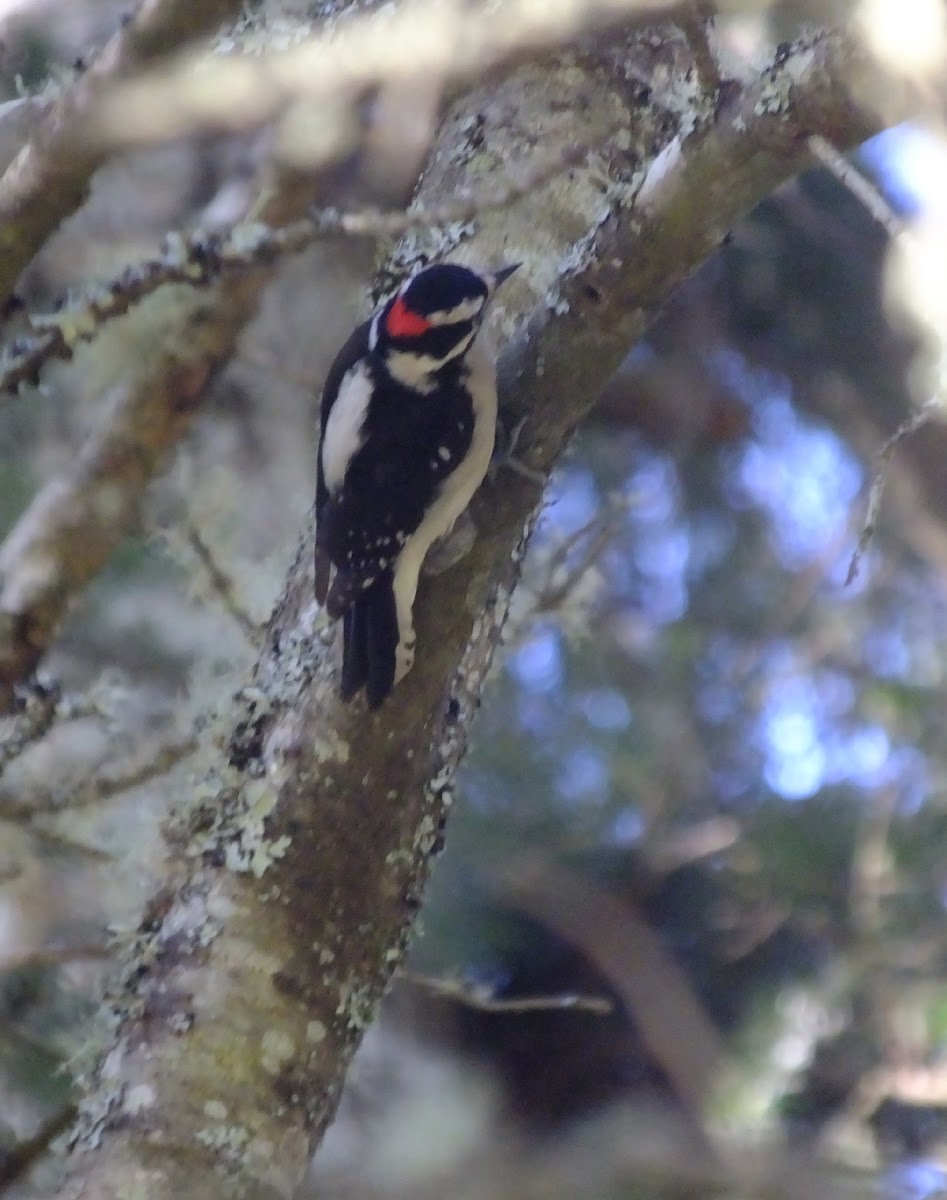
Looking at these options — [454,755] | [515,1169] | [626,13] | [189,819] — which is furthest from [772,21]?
[515,1169]

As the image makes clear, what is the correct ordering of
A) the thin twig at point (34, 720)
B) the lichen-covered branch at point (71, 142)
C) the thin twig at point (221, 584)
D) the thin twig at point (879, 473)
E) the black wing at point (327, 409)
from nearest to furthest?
A: 1. the lichen-covered branch at point (71, 142)
2. the thin twig at point (879, 473)
3. the thin twig at point (34, 720)
4. the black wing at point (327, 409)
5. the thin twig at point (221, 584)

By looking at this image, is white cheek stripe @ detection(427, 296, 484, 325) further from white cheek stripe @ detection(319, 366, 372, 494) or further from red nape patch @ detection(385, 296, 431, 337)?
white cheek stripe @ detection(319, 366, 372, 494)

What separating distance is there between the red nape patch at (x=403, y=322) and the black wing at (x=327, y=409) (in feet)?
0.15

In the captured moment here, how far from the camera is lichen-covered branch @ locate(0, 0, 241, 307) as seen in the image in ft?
2.73

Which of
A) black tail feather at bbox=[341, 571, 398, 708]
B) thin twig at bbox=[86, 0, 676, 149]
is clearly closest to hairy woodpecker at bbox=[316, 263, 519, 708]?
black tail feather at bbox=[341, 571, 398, 708]

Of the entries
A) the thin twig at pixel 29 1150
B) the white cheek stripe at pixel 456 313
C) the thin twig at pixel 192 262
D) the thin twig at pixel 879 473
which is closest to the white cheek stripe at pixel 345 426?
the white cheek stripe at pixel 456 313

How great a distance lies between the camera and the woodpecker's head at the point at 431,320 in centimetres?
120

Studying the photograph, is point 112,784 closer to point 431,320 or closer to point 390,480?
point 390,480

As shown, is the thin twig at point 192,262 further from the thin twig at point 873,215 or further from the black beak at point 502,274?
the black beak at point 502,274

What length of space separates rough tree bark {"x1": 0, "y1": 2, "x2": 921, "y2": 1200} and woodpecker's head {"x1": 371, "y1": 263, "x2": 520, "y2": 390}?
0.05 m

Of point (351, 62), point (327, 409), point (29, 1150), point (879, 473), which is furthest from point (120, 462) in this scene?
point (879, 473)

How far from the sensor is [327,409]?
4.42 ft

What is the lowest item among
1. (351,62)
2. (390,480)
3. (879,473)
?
(879,473)

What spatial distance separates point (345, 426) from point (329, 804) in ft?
1.28
